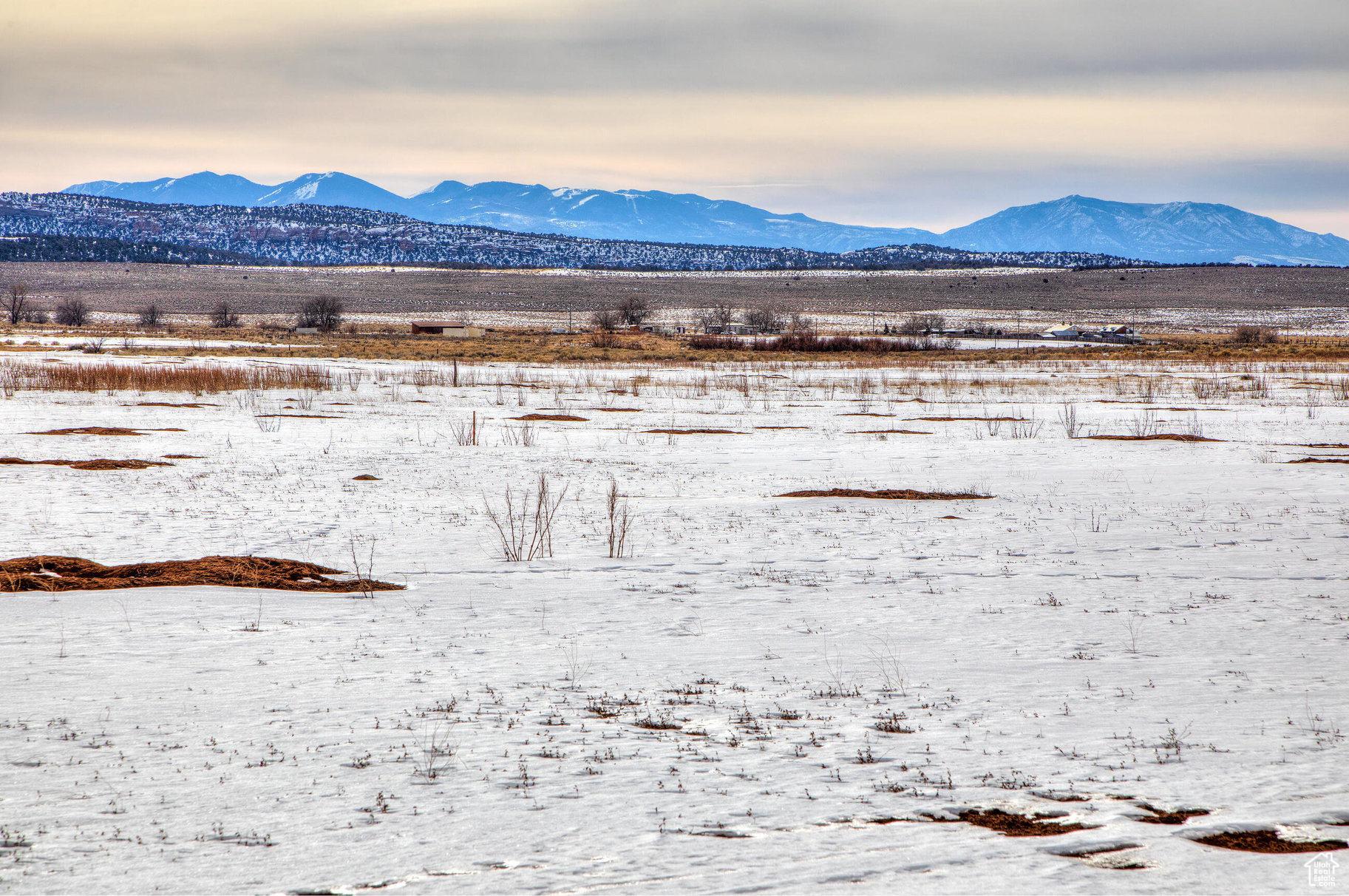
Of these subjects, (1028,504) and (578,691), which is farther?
(1028,504)

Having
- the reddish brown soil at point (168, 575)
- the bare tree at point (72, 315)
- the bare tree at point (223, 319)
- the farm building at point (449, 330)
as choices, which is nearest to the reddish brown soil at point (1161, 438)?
the reddish brown soil at point (168, 575)

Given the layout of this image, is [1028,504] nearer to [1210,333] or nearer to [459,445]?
[459,445]

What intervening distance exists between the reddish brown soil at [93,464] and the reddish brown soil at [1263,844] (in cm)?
1571

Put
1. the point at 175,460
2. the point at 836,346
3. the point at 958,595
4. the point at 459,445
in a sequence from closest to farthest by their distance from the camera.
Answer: the point at 958,595
the point at 175,460
the point at 459,445
the point at 836,346

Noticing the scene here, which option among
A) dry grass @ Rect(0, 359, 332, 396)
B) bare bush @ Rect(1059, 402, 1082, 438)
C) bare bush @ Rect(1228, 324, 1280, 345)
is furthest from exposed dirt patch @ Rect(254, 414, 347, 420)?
bare bush @ Rect(1228, 324, 1280, 345)

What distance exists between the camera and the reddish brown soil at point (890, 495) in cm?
1480

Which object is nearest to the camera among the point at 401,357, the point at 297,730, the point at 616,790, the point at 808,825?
the point at 808,825

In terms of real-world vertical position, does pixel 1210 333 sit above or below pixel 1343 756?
above

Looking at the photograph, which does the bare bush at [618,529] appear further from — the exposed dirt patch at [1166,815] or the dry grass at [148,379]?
the dry grass at [148,379]

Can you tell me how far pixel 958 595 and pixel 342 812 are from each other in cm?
609

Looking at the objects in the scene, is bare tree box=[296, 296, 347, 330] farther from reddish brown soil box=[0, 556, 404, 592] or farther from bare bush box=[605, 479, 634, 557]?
reddish brown soil box=[0, 556, 404, 592]

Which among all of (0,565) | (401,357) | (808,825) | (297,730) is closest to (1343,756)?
(808,825)

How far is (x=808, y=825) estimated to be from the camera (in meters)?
4.54

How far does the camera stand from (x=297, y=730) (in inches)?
220
